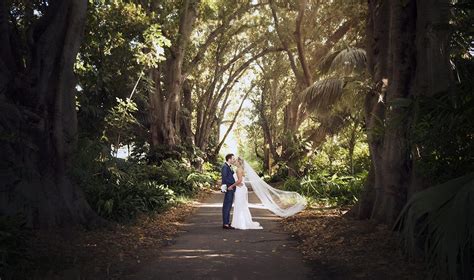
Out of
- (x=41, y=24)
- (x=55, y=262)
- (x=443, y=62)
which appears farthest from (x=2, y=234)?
(x=443, y=62)

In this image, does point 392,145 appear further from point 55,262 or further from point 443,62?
point 55,262

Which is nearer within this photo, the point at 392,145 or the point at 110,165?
the point at 392,145

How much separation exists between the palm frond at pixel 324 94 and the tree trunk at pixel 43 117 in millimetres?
7718

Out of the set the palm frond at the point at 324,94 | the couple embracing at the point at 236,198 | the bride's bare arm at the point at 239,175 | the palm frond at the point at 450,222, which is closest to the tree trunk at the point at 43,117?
the couple embracing at the point at 236,198

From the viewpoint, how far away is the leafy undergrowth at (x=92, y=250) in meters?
6.28

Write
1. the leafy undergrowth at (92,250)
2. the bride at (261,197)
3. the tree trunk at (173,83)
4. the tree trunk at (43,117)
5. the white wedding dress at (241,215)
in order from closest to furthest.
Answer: the leafy undergrowth at (92,250) < the tree trunk at (43,117) < the white wedding dress at (241,215) < the bride at (261,197) < the tree trunk at (173,83)

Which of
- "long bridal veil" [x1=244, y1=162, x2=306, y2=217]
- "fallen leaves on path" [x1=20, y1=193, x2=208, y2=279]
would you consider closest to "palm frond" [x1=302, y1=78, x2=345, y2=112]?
"long bridal veil" [x1=244, y1=162, x2=306, y2=217]

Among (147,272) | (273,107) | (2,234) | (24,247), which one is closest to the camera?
(2,234)

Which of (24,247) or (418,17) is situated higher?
(418,17)

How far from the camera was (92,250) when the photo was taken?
26.2 feet

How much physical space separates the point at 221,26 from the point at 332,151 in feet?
29.4

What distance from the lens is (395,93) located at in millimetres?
8805

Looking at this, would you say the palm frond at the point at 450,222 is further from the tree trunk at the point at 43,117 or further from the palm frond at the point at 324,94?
the palm frond at the point at 324,94

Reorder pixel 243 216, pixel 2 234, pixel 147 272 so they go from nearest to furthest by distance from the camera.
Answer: pixel 2 234
pixel 147 272
pixel 243 216
